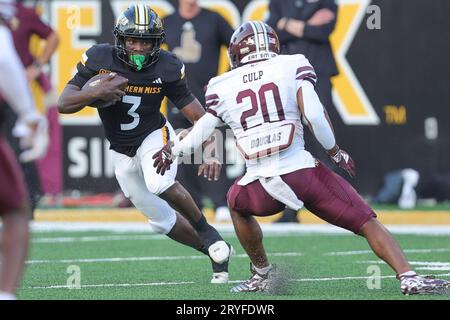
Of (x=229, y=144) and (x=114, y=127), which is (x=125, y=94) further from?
(x=229, y=144)

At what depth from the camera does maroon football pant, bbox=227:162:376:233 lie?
6.33 m

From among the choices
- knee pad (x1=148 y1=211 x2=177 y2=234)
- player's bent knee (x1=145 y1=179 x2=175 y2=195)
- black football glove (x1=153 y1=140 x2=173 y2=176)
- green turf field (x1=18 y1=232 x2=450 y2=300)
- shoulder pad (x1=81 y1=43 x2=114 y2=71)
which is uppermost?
shoulder pad (x1=81 y1=43 x2=114 y2=71)

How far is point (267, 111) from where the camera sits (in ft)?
21.1

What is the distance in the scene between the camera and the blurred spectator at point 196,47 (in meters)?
11.3

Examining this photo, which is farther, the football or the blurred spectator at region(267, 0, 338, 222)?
the blurred spectator at region(267, 0, 338, 222)

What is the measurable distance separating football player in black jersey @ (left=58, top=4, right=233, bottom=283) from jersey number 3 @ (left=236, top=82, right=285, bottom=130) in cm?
88

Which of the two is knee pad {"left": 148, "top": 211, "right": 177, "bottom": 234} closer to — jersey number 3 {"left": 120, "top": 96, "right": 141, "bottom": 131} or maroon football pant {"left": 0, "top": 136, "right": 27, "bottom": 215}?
jersey number 3 {"left": 120, "top": 96, "right": 141, "bottom": 131}

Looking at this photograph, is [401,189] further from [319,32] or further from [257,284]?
[257,284]

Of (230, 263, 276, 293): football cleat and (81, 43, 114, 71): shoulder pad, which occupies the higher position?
(81, 43, 114, 71): shoulder pad

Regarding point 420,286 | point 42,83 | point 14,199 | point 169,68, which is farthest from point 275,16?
point 14,199

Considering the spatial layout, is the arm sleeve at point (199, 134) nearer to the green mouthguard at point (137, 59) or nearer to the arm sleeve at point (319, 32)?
the green mouthguard at point (137, 59)

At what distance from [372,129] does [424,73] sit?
0.83m

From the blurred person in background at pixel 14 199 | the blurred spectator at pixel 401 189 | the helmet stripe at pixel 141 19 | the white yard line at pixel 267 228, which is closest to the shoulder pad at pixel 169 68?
the helmet stripe at pixel 141 19

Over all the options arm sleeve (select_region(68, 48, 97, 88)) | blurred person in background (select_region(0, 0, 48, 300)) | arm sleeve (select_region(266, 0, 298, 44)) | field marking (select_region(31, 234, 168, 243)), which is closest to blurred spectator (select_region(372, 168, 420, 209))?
arm sleeve (select_region(266, 0, 298, 44))
